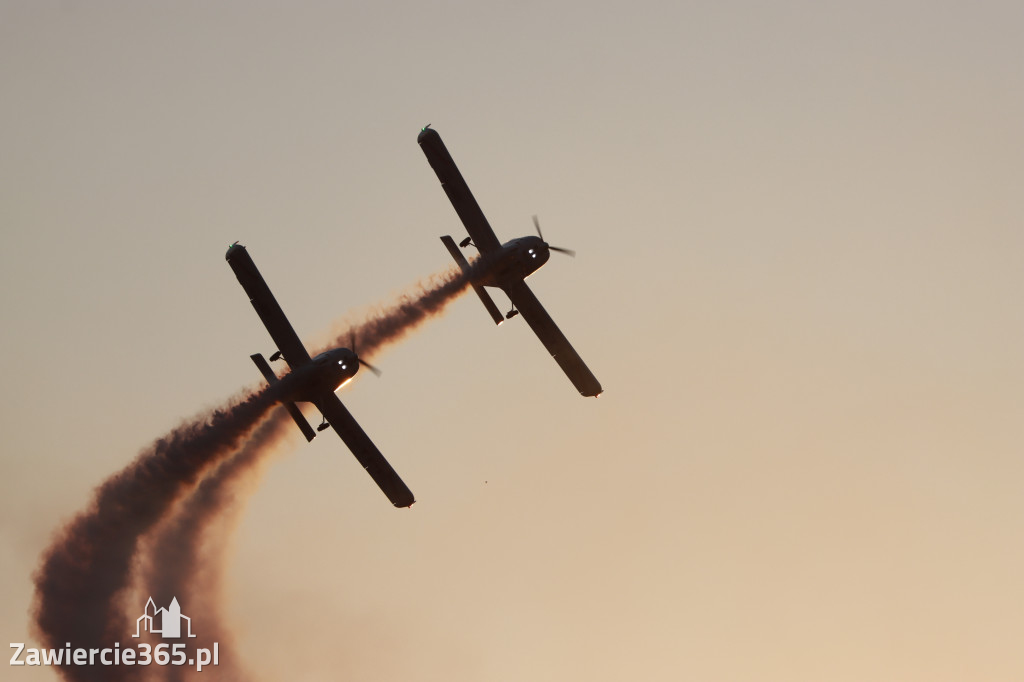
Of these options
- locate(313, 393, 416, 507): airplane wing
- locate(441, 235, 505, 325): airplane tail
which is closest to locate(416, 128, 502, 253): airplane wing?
locate(441, 235, 505, 325): airplane tail

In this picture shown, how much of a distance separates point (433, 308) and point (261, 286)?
11.1 meters

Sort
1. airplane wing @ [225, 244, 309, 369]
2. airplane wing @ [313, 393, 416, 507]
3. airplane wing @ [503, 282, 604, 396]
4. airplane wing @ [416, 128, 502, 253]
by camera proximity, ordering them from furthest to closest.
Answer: airplane wing @ [503, 282, 604, 396] → airplane wing @ [416, 128, 502, 253] → airplane wing @ [313, 393, 416, 507] → airplane wing @ [225, 244, 309, 369]

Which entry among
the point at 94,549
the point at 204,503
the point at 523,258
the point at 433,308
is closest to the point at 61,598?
the point at 94,549

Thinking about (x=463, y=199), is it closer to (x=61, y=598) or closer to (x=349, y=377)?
(x=349, y=377)

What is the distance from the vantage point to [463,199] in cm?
8712

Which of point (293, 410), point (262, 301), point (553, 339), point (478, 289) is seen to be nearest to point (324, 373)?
point (293, 410)

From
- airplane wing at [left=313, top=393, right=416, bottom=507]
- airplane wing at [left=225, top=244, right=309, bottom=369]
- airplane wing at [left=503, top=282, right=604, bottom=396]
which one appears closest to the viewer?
airplane wing at [left=225, top=244, right=309, bottom=369]

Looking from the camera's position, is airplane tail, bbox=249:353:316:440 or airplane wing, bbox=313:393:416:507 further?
airplane wing, bbox=313:393:416:507

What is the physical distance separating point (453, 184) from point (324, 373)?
1286 cm

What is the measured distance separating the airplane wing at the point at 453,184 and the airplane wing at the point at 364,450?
12185 mm

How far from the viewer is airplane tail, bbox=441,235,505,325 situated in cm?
8681

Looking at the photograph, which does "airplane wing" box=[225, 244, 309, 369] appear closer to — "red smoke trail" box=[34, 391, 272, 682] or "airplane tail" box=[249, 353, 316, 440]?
"airplane tail" box=[249, 353, 316, 440]

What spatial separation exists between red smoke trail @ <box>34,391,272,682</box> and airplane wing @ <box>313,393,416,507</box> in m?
4.86

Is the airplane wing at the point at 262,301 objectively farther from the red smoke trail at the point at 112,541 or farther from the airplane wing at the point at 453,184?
the airplane wing at the point at 453,184
